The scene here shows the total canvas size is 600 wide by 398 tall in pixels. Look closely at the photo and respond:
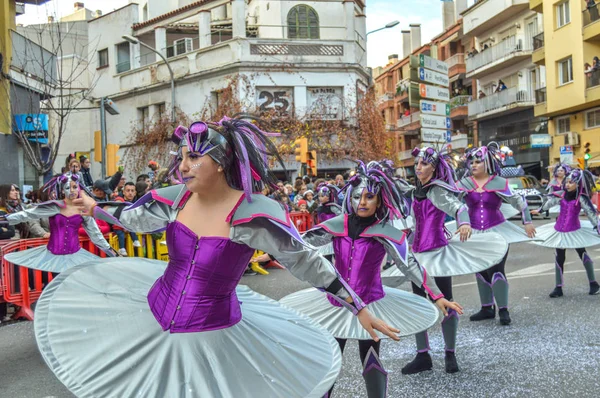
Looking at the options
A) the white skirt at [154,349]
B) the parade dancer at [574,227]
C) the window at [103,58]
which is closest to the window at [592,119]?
the parade dancer at [574,227]

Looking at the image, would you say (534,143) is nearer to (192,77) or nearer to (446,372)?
(192,77)

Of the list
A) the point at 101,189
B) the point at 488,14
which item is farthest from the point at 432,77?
the point at 488,14

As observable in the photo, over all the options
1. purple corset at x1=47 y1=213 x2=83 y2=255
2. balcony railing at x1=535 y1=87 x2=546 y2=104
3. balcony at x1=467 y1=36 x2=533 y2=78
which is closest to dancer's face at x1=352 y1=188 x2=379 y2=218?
purple corset at x1=47 y1=213 x2=83 y2=255

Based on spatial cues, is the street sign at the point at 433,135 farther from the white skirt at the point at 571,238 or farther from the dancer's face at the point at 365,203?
the dancer's face at the point at 365,203

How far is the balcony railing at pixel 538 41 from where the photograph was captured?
34.9m

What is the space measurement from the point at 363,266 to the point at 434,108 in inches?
562

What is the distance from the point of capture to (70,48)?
3897 cm

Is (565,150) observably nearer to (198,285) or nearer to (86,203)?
(86,203)

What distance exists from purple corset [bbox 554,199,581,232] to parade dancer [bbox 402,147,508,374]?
3.35 meters

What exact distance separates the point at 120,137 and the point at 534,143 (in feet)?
74.0

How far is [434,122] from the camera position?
58.9ft

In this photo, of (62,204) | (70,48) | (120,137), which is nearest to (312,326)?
(62,204)

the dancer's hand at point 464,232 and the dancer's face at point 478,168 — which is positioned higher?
the dancer's face at point 478,168

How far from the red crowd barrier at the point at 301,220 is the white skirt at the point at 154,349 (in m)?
10.9
